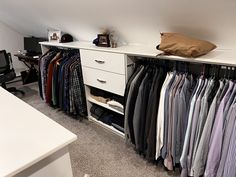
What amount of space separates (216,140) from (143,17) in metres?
1.22

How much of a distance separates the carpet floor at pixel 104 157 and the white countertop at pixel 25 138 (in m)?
1.01

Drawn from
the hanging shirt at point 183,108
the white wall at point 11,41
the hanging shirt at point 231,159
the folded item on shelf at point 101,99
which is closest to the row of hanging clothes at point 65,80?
the folded item on shelf at point 101,99

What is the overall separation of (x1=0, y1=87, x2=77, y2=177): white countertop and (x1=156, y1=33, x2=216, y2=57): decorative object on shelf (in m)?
0.99

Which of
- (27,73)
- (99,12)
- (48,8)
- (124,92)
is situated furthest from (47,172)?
(27,73)


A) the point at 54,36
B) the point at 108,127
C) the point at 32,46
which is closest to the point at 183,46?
the point at 108,127

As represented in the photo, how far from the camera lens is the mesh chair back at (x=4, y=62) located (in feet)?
12.3

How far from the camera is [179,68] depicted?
73.4 inches

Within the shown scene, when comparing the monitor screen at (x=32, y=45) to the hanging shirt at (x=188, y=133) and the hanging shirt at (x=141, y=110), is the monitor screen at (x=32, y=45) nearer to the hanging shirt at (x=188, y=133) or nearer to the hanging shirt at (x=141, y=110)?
the hanging shirt at (x=141, y=110)

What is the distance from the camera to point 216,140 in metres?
1.45

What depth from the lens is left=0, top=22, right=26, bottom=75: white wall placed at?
475 centimetres

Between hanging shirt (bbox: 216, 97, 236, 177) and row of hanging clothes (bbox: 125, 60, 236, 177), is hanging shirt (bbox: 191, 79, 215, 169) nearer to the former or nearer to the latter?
row of hanging clothes (bbox: 125, 60, 236, 177)

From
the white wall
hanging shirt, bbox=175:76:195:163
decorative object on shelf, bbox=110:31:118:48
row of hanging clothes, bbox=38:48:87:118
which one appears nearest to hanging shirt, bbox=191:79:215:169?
hanging shirt, bbox=175:76:195:163

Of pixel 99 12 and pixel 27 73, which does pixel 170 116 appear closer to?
pixel 99 12

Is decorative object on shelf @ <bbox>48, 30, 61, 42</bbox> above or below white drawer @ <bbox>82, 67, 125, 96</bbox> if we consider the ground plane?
above
